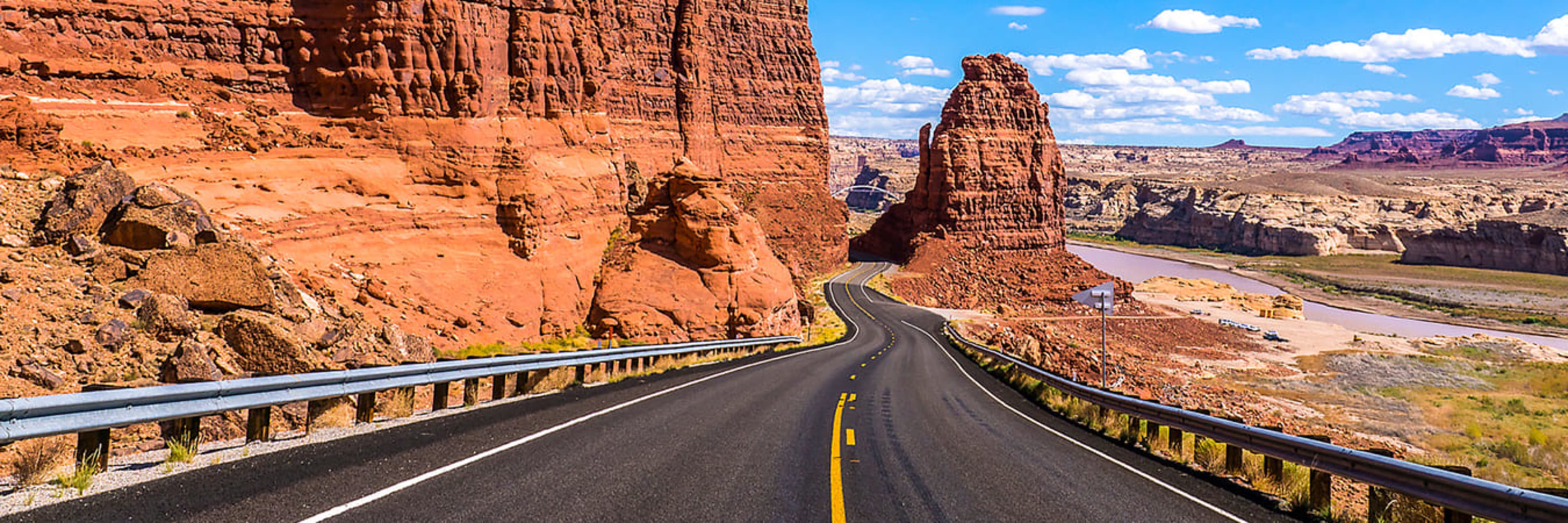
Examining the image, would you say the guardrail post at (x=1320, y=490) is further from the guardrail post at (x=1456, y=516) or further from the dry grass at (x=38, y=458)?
the dry grass at (x=38, y=458)

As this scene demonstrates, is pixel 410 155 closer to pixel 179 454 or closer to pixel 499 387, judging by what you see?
pixel 499 387

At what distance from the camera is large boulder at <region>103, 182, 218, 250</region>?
1245cm

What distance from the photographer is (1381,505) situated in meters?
7.11

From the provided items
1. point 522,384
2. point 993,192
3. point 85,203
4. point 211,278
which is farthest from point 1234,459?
point 993,192

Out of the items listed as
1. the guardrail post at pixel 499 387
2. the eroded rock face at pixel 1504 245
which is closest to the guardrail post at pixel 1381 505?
the guardrail post at pixel 499 387

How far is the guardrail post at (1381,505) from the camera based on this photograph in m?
7.06

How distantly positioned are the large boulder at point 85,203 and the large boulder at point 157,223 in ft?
0.62

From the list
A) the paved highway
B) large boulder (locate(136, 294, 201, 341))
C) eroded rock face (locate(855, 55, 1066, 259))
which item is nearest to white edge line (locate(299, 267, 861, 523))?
the paved highway

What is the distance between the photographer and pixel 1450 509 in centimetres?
619

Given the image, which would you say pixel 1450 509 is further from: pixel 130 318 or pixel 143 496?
pixel 130 318

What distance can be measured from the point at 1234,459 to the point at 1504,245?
15424cm

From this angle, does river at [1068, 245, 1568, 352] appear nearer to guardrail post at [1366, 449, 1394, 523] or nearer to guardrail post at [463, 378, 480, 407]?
guardrail post at [1366, 449, 1394, 523]

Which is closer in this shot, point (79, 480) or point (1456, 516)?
point (79, 480)

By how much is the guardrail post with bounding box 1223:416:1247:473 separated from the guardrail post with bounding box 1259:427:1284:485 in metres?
0.45
